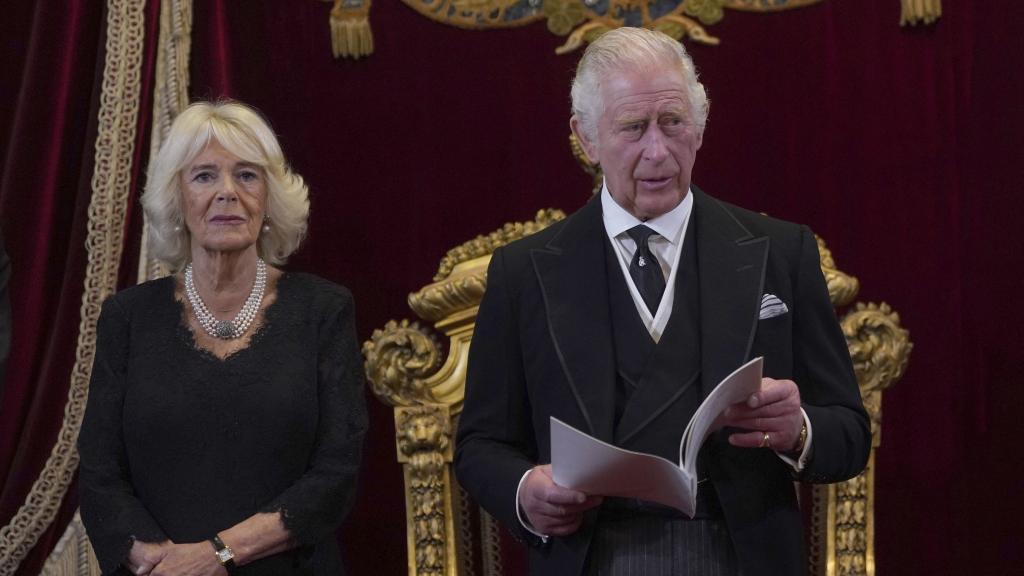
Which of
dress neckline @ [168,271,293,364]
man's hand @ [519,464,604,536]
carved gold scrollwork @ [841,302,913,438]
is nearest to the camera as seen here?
man's hand @ [519,464,604,536]

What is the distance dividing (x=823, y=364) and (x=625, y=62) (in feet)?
1.73

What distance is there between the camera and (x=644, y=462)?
1850 millimetres

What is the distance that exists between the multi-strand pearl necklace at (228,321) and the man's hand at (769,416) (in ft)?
3.65

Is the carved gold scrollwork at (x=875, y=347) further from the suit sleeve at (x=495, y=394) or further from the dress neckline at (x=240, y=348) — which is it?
the dress neckline at (x=240, y=348)

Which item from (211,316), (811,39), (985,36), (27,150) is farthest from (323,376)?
(985,36)

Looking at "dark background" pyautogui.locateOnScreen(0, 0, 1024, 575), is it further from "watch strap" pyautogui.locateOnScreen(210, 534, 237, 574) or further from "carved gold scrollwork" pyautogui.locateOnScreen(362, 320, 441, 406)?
"watch strap" pyautogui.locateOnScreen(210, 534, 237, 574)

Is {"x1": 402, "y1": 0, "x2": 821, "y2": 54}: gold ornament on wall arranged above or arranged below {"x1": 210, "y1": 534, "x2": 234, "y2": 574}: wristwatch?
above

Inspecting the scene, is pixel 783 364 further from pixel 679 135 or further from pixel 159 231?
pixel 159 231

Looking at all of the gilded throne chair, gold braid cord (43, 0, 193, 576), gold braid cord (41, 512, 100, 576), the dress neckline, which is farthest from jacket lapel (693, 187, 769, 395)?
gold braid cord (41, 512, 100, 576)

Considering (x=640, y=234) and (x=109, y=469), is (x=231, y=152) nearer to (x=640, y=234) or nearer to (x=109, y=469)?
(x=109, y=469)

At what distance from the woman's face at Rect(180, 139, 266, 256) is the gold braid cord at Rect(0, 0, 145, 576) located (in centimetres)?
70

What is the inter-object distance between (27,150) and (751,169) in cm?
171

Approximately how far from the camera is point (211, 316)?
2.77 metres

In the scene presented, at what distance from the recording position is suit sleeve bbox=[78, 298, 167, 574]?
260 cm
